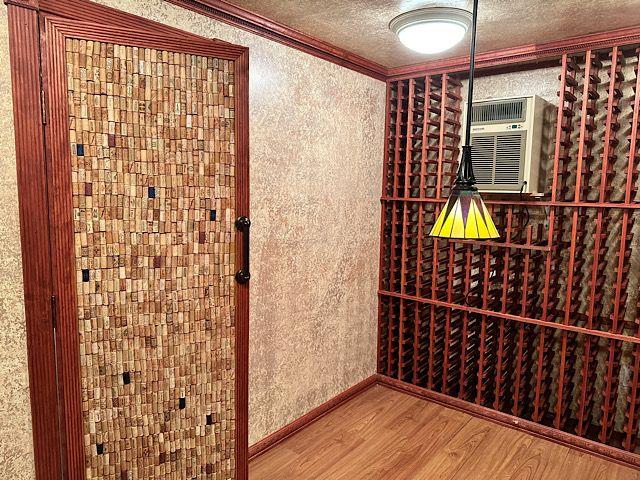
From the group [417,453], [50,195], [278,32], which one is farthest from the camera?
[417,453]

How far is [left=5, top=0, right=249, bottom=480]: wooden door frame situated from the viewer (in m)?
1.42

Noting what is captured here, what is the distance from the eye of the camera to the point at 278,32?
7.68 ft

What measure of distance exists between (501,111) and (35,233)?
2454 mm

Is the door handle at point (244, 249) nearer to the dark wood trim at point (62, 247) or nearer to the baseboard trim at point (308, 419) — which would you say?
the dark wood trim at point (62, 247)

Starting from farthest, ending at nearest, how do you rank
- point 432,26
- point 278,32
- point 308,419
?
1. point 308,419
2. point 278,32
3. point 432,26

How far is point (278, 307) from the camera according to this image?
2.57 meters

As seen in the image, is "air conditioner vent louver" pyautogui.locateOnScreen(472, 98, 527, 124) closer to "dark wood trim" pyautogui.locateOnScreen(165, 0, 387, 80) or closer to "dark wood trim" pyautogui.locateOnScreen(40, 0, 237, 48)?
"dark wood trim" pyautogui.locateOnScreen(165, 0, 387, 80)

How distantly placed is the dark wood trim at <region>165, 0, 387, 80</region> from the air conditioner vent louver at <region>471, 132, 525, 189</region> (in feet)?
2.91

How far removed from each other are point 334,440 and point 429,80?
236cm

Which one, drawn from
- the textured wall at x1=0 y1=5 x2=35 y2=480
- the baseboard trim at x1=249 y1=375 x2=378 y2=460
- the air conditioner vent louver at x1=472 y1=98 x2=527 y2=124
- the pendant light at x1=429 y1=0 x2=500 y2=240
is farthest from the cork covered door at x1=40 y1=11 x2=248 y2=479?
the air conditioner vent louver at x1=472 y1=98 x2=527 y2=124

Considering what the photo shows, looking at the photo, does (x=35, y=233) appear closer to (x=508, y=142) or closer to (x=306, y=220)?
(x=306, y=220)

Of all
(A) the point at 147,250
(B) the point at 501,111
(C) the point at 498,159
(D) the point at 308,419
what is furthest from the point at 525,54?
(D) the point at 308,419

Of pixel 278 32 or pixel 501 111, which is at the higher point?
pixel 278 32

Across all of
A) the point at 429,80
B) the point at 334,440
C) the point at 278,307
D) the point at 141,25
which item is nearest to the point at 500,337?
the point at 334,440
